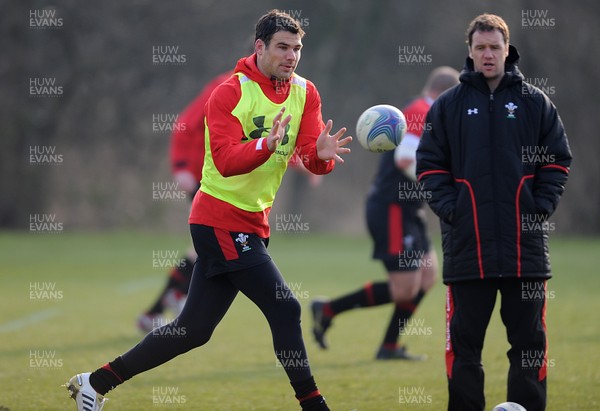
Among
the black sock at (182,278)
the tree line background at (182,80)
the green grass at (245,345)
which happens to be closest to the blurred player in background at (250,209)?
the green grass at (245,345)

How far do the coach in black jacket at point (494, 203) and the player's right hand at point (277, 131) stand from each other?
0.76 meters

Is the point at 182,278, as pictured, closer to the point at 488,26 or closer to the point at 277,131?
the point at 277,131

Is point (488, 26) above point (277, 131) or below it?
above

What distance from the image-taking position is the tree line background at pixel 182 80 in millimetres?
25406

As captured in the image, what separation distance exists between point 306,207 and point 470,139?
22085mm

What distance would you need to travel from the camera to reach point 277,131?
525 centimetres

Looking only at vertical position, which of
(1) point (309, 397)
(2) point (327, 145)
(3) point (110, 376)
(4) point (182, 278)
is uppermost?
(2) point (327, 145)

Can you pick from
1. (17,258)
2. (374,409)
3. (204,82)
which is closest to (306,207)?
(204,82)

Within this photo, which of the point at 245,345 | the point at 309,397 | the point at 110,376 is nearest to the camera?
the point at 309,397

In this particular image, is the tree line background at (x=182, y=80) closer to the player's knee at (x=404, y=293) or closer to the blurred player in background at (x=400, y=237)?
the blurred player in background at (x=400, y=237)

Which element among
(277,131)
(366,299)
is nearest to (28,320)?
(366,299)

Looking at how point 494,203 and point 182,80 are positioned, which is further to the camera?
point 182,80

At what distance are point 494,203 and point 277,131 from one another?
114 cm

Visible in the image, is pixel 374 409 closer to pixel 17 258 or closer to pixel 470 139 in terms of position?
pixel 470 139
